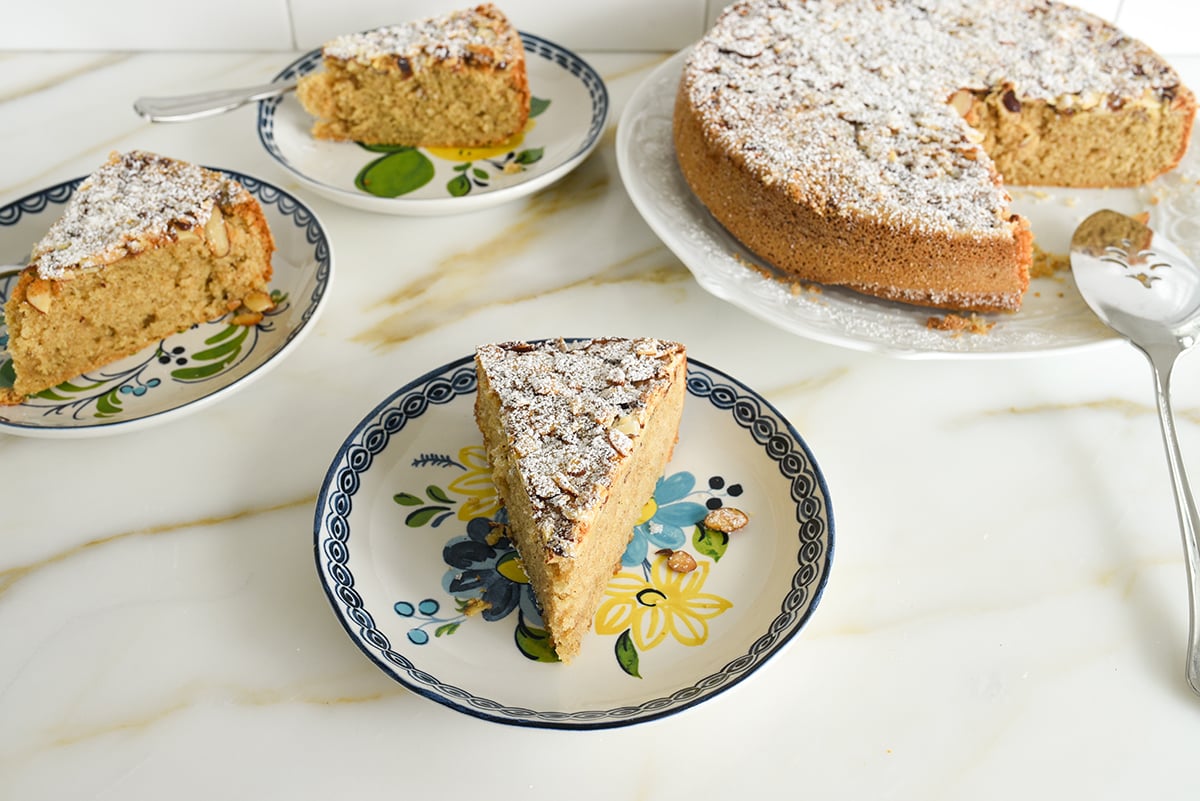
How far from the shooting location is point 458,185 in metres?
2.01

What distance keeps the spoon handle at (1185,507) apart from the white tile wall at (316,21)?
4.03 feet

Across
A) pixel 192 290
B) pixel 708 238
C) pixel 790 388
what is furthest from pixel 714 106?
pixel 192 290

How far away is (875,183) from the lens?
167 centimetres

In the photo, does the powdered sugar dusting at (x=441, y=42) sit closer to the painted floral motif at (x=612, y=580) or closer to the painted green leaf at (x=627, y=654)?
the painted floral motif at (x=612, y=580)

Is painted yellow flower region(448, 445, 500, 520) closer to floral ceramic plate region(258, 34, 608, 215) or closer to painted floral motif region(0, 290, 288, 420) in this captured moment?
painted floral motif region(0, 290, 288, 420)

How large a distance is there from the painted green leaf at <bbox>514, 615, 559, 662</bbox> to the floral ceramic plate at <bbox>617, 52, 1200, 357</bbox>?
0.64m

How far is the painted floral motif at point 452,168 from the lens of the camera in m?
2.00

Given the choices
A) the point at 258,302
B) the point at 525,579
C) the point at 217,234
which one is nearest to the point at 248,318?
the point at 258,302

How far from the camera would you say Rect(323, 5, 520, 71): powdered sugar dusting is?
201cm

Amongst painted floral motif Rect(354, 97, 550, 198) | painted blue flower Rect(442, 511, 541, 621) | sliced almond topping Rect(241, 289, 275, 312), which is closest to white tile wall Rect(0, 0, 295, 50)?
painted floral motif Rect(354, 97, 550, 198)

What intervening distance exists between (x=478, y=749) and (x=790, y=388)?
797 mm

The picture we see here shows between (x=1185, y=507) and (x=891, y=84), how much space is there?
96cm

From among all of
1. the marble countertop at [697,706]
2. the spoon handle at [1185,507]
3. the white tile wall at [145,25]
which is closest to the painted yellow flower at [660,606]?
the marble countertop at [697,706]

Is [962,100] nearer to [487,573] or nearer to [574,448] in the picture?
[574,448]
